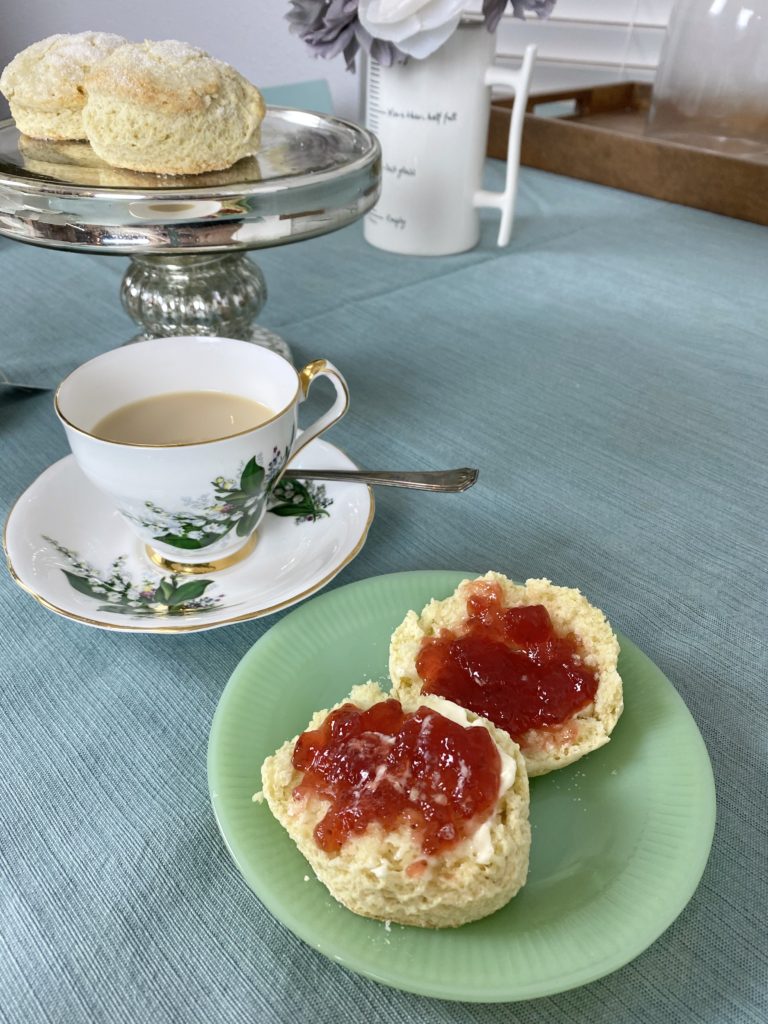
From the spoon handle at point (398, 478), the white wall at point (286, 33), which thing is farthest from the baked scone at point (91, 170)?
the white wall at point (286, 33)

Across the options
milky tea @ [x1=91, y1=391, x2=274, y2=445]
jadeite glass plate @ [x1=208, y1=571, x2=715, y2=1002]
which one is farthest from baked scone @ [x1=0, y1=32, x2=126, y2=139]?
jadeite glass plate @ [x1=208, y1=571, x2=715, y2=1002]

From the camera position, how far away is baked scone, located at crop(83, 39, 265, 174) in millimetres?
673

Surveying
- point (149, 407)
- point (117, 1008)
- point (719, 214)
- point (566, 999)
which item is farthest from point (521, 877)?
point (719, 214)

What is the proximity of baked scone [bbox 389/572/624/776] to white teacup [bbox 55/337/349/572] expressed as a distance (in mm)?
162

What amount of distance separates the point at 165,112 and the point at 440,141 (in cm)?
50

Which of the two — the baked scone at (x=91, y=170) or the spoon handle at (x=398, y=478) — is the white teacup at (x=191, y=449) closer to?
the spoon handle at (x=398, y=478)

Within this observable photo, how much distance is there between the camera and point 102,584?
1.84ft

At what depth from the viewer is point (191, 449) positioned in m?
0.50

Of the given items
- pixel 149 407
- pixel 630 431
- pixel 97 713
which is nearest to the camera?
pixel 97 713

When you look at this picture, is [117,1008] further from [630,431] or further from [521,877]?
[630,431]

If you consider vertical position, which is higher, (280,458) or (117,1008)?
(280,458)

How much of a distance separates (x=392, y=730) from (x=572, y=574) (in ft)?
0.88

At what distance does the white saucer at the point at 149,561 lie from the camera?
52 cm

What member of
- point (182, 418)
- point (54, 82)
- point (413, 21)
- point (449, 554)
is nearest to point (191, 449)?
point (182, 418)
